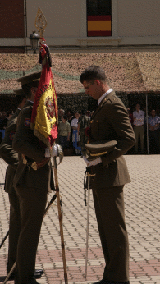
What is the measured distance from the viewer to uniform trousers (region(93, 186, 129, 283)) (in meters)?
4.34

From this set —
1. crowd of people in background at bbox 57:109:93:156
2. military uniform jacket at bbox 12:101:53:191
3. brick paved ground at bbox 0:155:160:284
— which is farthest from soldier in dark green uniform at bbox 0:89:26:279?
crowd of people in background at bbox 57:109:93:156

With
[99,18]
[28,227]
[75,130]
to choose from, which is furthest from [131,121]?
[28,227]

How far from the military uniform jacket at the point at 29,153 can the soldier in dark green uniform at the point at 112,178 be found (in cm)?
41

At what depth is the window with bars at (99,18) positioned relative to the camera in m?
28.0

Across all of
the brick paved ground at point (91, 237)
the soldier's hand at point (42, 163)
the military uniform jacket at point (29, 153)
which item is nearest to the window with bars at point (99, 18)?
the brick paved ground at point (91, 237)

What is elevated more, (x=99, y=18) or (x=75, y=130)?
(x=99, y=18)

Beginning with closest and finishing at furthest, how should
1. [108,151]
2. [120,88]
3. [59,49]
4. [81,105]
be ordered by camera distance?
[108,151], [120,88], [81,105], [59,49]

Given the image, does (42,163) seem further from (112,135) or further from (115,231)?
(115,231)

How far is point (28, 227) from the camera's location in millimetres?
4340

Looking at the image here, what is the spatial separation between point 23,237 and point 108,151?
1012mm

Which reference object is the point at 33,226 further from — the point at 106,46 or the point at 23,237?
the point at 106,46

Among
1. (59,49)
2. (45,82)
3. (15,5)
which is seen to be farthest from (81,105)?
(45,82)

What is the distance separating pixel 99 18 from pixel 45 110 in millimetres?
24783

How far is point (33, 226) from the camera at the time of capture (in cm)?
435
